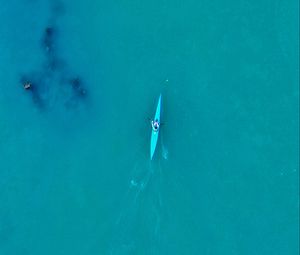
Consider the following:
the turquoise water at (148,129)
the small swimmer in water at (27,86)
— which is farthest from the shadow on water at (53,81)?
the turquoise water at (148,129)

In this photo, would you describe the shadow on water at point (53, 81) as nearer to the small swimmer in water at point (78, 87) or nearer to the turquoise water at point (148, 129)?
the small swimmer in water at point (78, 87)

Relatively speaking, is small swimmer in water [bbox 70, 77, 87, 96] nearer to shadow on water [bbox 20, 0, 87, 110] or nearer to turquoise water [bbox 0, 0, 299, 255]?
shadow on water [bbox 20, 0, 87, 110]

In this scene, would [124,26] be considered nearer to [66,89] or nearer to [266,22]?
[66,89]

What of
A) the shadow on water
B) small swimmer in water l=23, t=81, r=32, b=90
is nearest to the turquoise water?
the shadow on water

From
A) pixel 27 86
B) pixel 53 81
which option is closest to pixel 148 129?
pixel 53 81

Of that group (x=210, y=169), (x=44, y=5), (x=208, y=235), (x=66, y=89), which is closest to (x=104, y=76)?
(x=66, y=89)

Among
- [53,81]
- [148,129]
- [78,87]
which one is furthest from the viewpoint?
[53,81]

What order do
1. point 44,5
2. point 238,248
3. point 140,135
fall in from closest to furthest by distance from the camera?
1. point 238,248
2. point 140,135
3. point 44,5

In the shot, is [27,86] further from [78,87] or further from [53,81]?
[78,87]

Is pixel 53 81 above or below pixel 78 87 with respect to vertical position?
above
